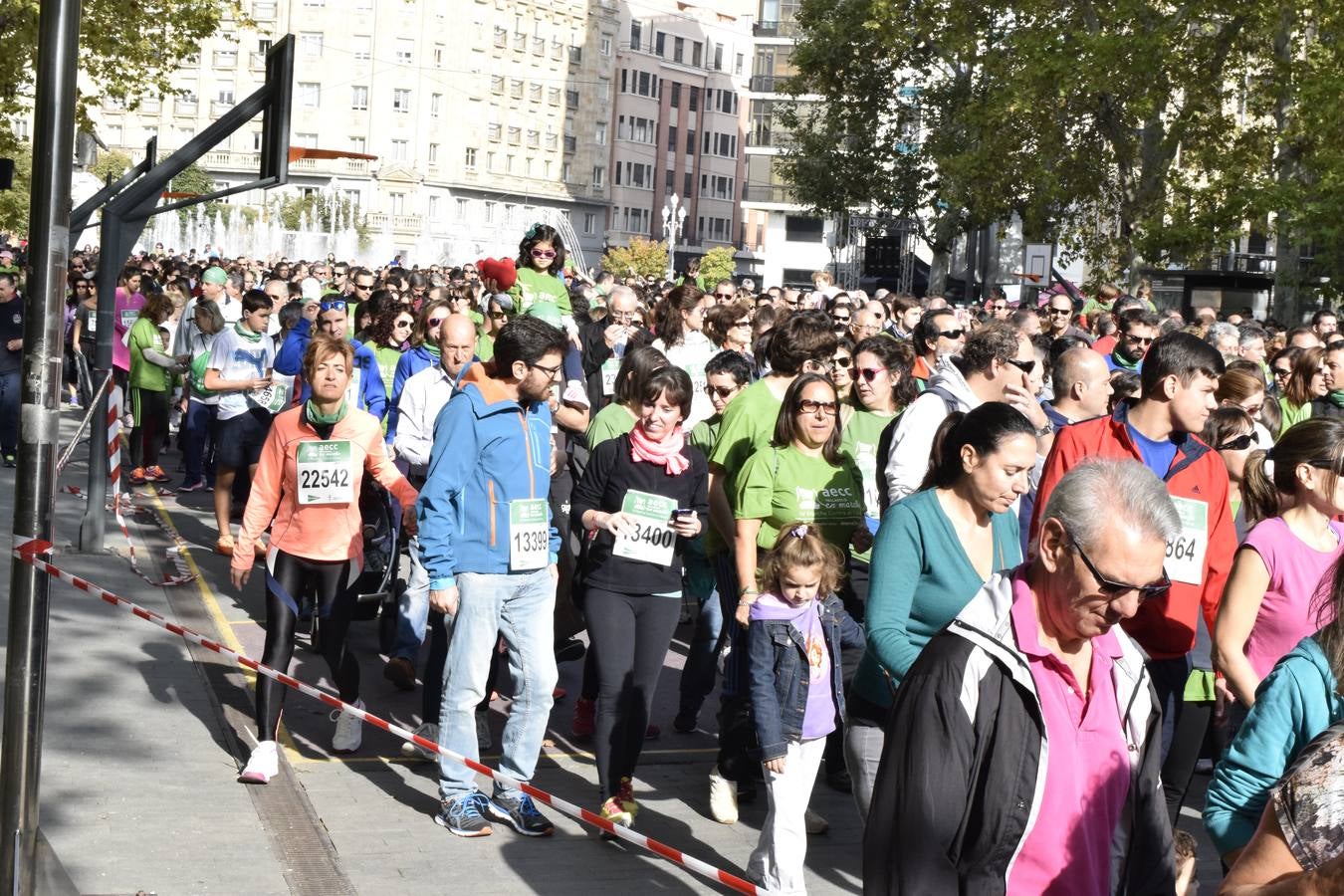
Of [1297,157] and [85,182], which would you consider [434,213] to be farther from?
[1297,157]

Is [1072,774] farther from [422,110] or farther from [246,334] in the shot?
[422,110]

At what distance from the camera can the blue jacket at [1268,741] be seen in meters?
3.39

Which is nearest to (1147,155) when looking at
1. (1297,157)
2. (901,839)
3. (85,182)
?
(1297,157)

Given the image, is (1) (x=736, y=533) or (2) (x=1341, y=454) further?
(1) (x=736, y=533)

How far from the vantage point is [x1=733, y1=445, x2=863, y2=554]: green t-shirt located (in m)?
7.18

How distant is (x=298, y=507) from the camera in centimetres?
758

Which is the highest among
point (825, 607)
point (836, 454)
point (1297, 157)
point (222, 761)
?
point (1297, 157)

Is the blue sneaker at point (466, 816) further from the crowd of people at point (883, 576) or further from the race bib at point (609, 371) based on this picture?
the race bib at point (609, 371)

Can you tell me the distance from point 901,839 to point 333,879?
3.43 metres

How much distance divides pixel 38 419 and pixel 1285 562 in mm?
3461

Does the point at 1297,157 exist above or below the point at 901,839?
above

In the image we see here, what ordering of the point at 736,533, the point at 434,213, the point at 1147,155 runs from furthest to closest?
1. the point at 434,213
2. the point at 1147,155
3. the point at 736,533

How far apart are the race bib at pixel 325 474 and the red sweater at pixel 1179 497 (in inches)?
118

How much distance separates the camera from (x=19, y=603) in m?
5.02
